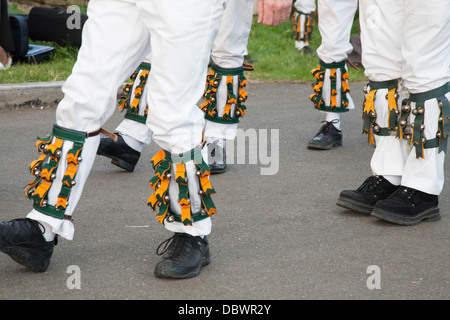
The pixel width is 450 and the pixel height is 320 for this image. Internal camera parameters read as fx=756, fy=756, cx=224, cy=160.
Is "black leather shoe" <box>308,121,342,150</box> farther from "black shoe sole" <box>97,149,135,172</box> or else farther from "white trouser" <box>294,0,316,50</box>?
"white trouser" <box>294,0,316,50</box>

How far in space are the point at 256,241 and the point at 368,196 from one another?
0.68m

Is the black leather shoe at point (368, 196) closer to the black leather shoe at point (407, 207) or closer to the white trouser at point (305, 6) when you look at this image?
the black leather shoe at point (407, 207)

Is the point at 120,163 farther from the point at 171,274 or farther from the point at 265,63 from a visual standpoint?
the point at 265,63

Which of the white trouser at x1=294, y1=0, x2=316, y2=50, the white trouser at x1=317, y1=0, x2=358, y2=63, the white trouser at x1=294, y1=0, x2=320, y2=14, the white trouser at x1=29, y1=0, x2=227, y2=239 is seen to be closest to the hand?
the white trouser at x1=29, y1=0, x2=227, y2=239

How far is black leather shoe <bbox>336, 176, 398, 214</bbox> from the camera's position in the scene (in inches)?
141

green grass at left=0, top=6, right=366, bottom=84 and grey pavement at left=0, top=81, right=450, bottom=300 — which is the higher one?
grey pavement at left=0, top=81, right=450, bottom=300

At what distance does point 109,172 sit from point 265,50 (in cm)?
479

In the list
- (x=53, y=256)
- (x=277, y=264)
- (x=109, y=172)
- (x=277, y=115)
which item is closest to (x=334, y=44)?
(x=277, y=115)

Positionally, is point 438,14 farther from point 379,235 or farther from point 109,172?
point 109,172

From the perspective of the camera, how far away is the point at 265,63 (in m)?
7.96

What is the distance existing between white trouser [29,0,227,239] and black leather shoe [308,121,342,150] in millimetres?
2279

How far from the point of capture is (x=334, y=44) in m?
4.80

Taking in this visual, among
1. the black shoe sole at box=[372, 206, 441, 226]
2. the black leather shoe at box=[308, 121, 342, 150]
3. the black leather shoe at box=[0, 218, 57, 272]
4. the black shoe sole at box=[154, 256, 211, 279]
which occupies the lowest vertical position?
the black leather shoe at box=[308, 121, 342, 150]

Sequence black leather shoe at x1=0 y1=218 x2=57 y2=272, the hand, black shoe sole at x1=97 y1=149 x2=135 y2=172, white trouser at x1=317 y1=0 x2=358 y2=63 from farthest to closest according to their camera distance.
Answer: white trouser at x1=317 y1=0 x2=358 y2=63 → black shoe sole at x1=97 y1=149 x2=135 y2=172 → the hand → black leather shoe at x1=0 y1=218 x2=57 y2=272
